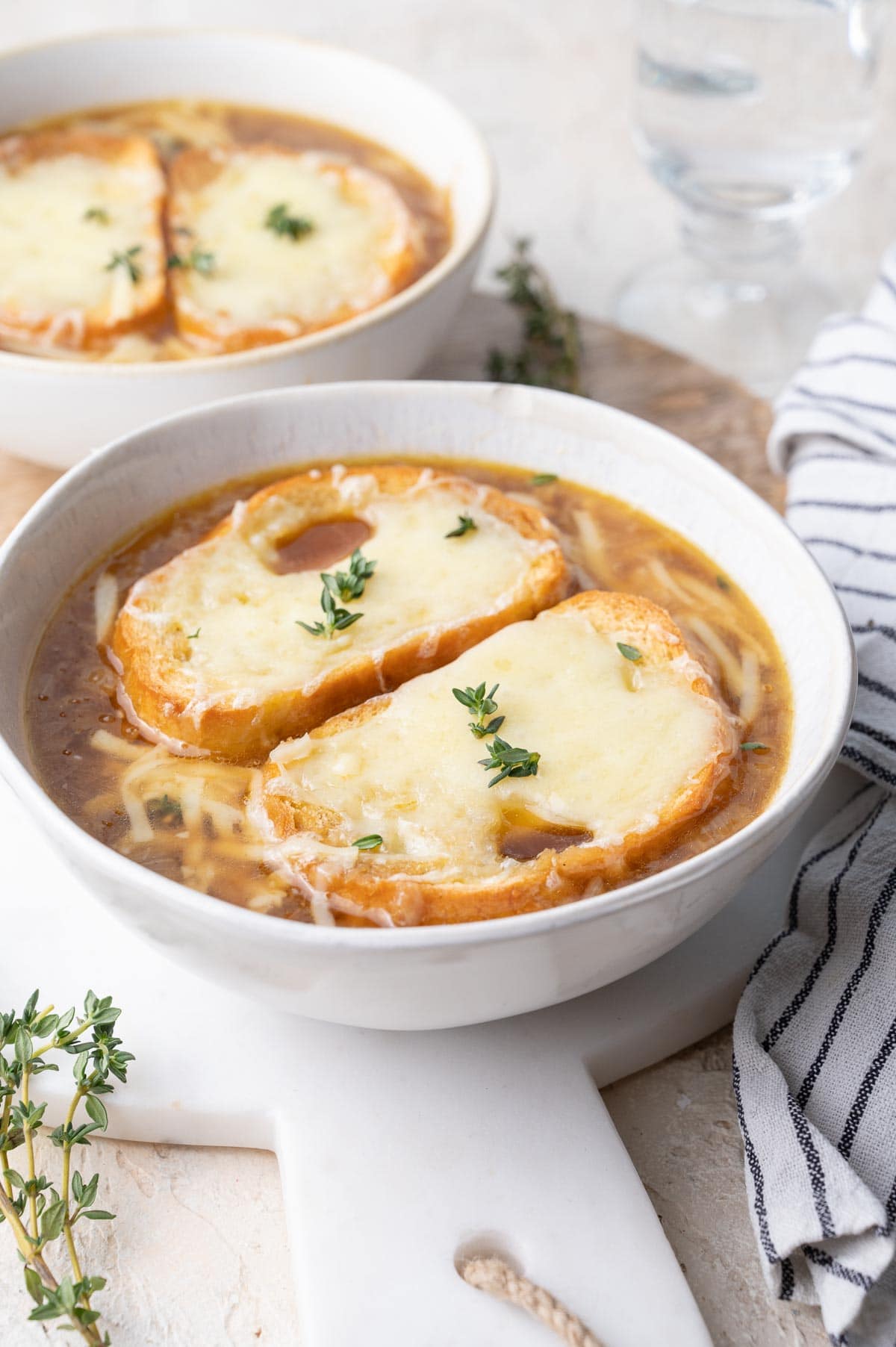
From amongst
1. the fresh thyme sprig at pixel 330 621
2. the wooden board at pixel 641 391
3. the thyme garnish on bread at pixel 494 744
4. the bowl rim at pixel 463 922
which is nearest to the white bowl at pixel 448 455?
the bowl rim at pixel 463 922

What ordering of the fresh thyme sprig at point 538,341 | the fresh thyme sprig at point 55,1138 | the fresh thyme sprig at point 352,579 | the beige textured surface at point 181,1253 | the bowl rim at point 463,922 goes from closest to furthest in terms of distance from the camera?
the bowl rim at point 463,922
the fresh thyme sprig at point 55,1138
the beige textured surface at point 181,1253
the fresh thyme sprig at point 352,579
the fresh thyme sprig at point 538,341

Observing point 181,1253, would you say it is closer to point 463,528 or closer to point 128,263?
point 463,528

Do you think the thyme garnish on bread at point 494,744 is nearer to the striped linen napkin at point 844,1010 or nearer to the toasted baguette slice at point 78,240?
the striped linen napkin at point 844,1010

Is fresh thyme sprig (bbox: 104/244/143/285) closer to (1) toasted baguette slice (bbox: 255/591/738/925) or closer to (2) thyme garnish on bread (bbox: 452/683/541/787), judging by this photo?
(1) toasted baguette slice (bbox: 255/591/738/925)

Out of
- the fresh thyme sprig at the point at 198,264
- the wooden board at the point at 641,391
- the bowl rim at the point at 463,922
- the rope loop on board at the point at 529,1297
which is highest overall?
the bowl rim at the point at 463,922

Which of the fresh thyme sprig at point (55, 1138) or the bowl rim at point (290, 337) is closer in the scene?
the fresh thyme sprig at point (55, 1138)

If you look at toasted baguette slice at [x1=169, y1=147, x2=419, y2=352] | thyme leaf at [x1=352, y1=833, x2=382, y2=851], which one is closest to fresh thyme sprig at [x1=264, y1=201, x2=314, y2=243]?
toasted baguette slice at [x1=169, y1=147, x2=419, y2=352]

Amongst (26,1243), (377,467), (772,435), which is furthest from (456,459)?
(26,1243)

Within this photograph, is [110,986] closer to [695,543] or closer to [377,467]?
[377,467]
